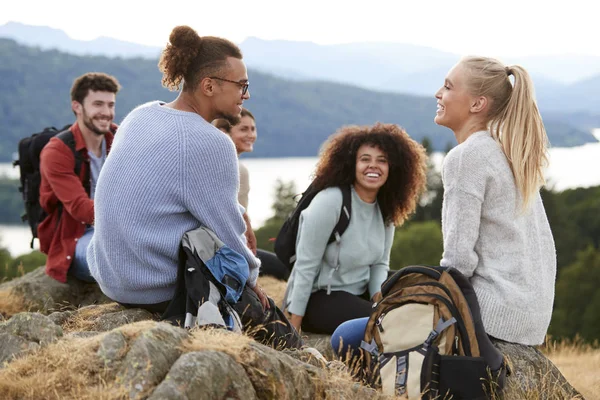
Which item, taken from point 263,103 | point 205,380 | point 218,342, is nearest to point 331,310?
point 218,342

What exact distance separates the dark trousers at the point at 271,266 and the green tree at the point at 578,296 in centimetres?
2325

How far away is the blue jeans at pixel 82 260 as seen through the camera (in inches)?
278

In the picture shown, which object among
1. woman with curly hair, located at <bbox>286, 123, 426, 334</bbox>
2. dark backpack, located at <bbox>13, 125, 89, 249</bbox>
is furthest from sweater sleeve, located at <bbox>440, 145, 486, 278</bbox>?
dark backpack, located at <bbox>13, 125, 89, 249</bbox>

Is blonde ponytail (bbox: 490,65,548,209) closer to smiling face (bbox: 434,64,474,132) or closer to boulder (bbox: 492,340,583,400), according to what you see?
smiling face (bbox: 434,64,474,132)

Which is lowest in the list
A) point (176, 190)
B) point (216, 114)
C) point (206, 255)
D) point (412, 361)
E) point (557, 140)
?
point (557, 140)

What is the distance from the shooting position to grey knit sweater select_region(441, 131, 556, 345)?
13.6 feet

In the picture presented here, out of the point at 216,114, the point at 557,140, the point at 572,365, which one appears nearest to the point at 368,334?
the point at 216,114

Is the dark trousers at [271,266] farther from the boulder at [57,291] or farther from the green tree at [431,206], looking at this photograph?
the green tree at [431,206]

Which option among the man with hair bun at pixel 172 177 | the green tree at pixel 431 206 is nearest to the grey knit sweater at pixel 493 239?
the man with hair bun at pixel 172 177

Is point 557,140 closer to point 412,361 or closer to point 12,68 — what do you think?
point 12,68

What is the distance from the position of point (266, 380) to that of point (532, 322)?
1.77m

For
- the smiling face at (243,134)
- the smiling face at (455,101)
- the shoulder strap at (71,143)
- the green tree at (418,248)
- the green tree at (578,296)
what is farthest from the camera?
the green tree at (418,248)

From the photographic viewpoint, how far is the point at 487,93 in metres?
4.40

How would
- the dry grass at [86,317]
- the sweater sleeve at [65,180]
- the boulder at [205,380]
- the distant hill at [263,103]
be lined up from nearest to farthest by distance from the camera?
1. the boulder at [205,380]
2. the dry grass at [86,317]
3. the sweater sleeve at [65,180]
4. the distant hill at [263,103]
